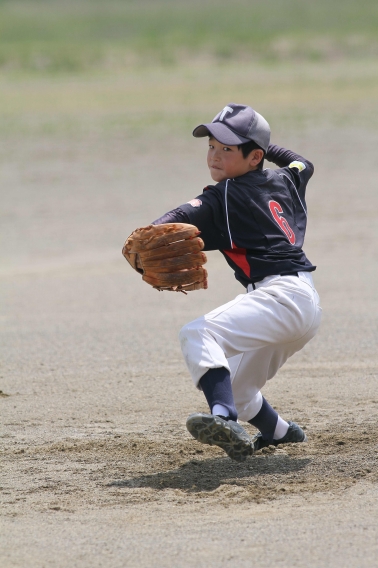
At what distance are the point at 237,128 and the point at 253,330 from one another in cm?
77

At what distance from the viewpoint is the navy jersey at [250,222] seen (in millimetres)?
3070

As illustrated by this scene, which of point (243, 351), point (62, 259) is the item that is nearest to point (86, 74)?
point (62, 259)

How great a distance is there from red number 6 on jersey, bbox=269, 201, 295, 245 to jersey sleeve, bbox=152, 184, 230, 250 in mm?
207

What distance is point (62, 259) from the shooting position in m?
8.23

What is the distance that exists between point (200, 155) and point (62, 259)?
20.5ft

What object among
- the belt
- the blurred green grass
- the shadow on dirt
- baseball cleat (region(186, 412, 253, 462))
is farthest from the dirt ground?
the blurred green grass

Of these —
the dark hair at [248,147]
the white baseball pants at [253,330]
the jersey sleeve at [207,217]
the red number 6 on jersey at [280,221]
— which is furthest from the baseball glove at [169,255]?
the dark hair at [248,147]

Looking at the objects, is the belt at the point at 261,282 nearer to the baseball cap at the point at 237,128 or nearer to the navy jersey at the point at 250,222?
the navy jersey at the point at 250,222

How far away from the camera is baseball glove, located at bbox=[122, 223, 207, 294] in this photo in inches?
117

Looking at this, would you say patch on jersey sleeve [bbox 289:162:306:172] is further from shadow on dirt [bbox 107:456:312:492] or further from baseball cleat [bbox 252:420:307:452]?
shadow on dirt [bbox 107:456:312:492]

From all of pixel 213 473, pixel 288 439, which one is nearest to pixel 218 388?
pixel 213 473

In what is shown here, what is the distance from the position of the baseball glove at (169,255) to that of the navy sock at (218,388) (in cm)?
32

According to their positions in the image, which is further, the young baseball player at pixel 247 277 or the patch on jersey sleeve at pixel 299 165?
the patch on jersey sleeve at pixel 299 165

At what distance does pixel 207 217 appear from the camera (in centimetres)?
307
